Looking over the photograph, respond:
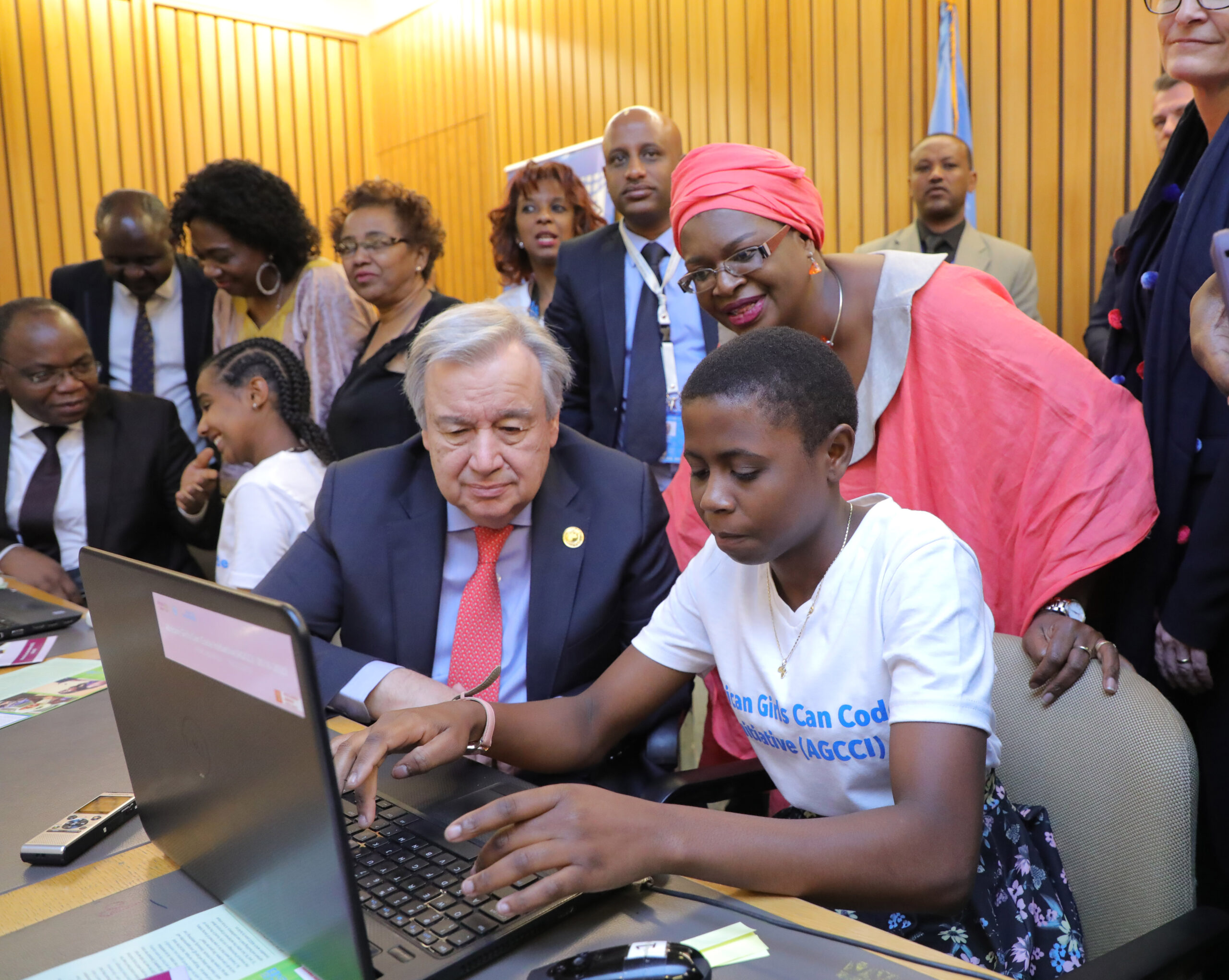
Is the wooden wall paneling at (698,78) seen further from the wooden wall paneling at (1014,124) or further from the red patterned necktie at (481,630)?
the red patterned necktie at (481,630)

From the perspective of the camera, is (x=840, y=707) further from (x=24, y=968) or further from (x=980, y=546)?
(x=24, y=968)

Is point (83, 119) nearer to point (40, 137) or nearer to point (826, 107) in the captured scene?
point (40, 137)

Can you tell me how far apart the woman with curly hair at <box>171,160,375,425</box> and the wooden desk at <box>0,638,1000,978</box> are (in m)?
2.48

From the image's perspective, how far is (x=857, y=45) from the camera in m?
4.71

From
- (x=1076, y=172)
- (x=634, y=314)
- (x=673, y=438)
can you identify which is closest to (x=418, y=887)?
(x=673, y=438)

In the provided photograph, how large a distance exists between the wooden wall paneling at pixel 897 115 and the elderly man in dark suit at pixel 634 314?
196 centimetres

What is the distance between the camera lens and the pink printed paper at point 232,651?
2.38 ft

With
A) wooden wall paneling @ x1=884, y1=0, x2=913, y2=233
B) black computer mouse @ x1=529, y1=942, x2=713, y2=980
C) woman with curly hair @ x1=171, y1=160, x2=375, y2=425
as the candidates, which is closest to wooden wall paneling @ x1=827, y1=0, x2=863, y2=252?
wooden wall paneling @ x1=884, y1=0, x2=913, y2=233

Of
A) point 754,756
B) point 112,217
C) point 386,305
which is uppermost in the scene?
point 112,217

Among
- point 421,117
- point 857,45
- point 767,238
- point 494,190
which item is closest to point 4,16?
point 421,117

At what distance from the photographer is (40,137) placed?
242 inches

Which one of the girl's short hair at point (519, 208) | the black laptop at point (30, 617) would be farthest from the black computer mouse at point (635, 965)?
the girl's short hair at point (519, 208)

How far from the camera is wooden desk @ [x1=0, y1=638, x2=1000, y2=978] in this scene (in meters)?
0.89

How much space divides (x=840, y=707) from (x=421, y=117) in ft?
23.2
